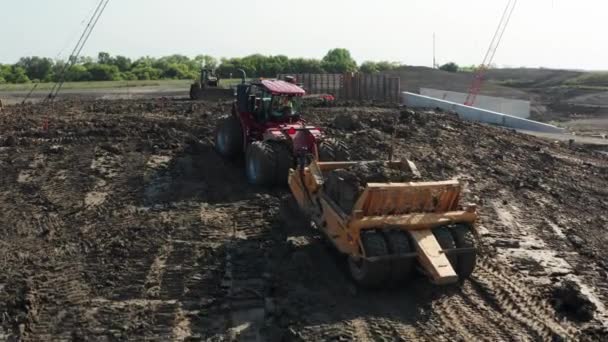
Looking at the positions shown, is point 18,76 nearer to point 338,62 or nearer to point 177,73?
point 177,73

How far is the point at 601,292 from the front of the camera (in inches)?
347

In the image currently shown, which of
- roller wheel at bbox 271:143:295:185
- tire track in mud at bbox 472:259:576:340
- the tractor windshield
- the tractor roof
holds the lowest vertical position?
tire track in mud at bbox 472:259:576:340

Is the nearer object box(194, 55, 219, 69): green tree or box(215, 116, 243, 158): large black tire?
box(215, 116, 243, 158): large black tire

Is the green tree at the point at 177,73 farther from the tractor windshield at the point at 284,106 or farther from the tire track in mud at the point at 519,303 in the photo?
the tire track in mud at the point at 519,303

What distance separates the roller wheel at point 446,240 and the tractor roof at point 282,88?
5.49 m

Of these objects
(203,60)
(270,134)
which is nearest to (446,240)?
(270,134)

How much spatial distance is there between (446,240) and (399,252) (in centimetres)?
68

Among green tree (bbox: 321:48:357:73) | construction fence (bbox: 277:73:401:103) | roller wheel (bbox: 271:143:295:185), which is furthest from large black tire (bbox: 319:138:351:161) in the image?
green tree (bbox: 321:48:357:73)

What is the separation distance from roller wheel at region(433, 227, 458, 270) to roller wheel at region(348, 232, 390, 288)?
0.75m

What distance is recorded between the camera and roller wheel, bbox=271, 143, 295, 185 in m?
12.4

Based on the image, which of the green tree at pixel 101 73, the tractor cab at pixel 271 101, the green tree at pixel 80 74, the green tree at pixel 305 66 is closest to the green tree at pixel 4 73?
the green tree at pixel 80 74

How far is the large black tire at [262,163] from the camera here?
12.3 metres

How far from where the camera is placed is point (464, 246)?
838 centimetres

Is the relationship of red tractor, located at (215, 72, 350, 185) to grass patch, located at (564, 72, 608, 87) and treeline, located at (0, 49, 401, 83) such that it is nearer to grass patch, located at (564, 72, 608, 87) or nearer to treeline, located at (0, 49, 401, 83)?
treeline, located at (0, 49, 401, 83)
